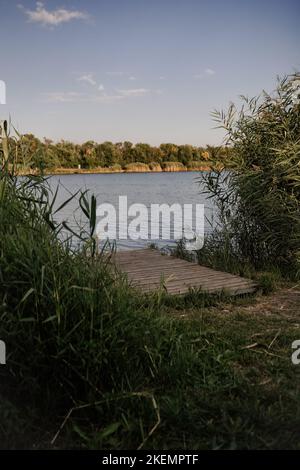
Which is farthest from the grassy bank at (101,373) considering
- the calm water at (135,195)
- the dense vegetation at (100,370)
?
the calm water at (135,195)

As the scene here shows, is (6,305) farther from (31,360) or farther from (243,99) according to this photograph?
(243,99)

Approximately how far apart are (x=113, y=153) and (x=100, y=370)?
1488 inches

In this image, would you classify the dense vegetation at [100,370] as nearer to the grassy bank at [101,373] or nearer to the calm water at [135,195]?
the grassy bank at [101,373]

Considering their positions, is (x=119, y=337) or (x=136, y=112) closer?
(x=119, y=337)

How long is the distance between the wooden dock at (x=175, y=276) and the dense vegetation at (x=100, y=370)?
1.53m

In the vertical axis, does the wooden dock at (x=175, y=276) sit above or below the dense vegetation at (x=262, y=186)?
below

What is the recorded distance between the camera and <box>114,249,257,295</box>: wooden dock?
5.25 metres

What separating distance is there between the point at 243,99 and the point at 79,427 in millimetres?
5726

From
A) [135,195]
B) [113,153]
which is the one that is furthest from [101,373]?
[113,153]

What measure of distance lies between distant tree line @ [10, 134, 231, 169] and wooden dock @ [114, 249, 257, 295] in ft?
4.97

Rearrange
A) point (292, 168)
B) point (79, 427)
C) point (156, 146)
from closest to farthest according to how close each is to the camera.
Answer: point (79, 427) < point (292, 168) < point (156, 146)

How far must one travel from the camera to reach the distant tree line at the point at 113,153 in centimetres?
379

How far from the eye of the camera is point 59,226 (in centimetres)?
306
